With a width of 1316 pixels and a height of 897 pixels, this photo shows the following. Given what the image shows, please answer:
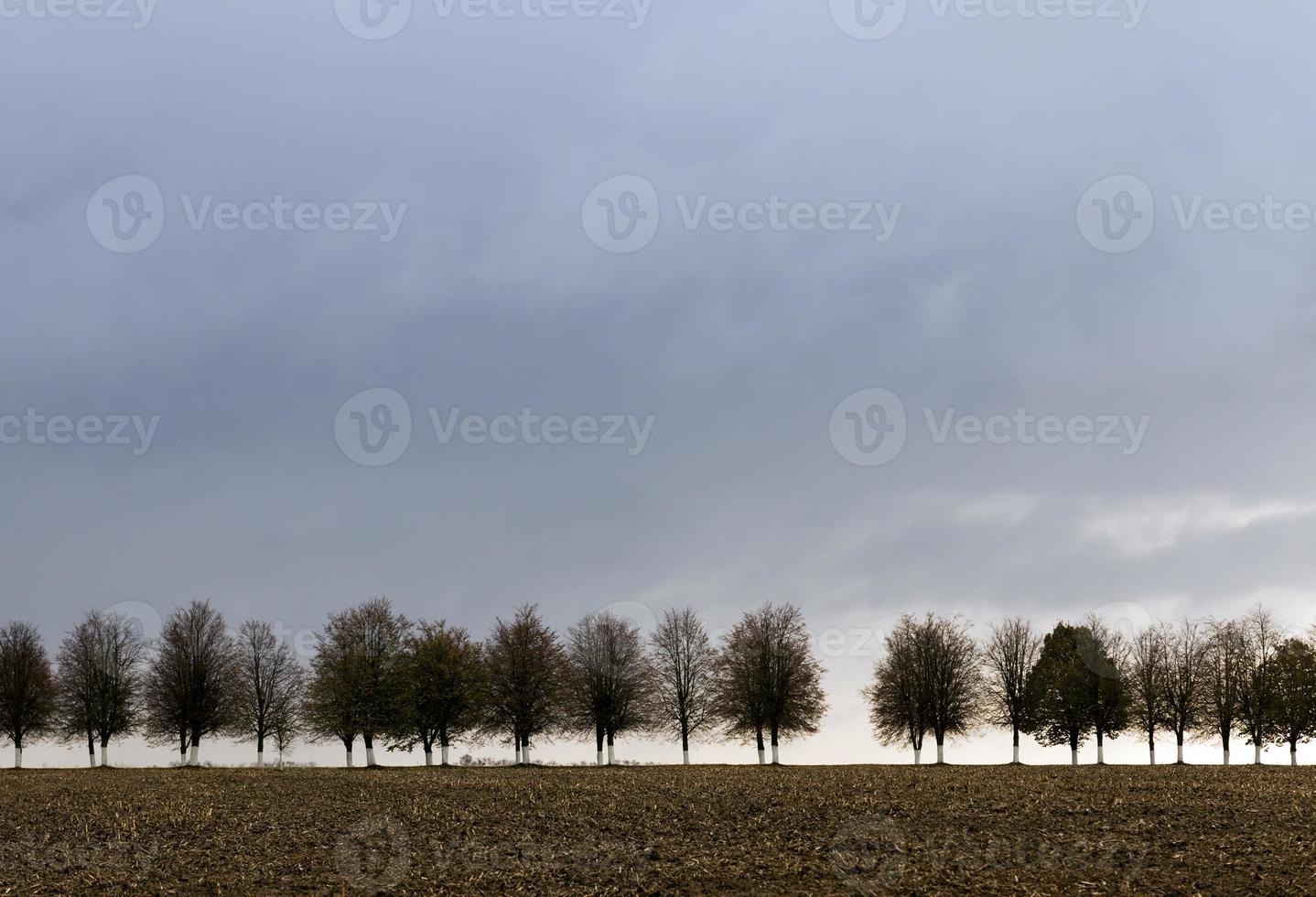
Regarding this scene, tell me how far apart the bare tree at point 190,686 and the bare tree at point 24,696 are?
7468 mm

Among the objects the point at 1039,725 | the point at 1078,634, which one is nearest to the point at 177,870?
the point at 1039,725

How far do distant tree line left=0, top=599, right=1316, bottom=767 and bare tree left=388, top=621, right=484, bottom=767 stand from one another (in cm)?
12

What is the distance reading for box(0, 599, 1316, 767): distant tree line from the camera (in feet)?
211

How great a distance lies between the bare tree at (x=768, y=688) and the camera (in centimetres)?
6588

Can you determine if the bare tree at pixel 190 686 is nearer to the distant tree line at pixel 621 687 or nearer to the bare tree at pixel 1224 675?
the distant tree line at pixel 621 687

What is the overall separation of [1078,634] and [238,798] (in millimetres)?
52770

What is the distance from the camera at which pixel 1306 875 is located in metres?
22.3

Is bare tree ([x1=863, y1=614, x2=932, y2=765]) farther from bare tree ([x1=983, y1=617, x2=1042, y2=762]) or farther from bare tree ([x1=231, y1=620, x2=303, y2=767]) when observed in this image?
bare tree ([x1=231, y1=620, x2=303, y2=767])

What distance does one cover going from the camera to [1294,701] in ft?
209

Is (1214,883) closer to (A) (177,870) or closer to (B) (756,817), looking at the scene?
(B) (756,817)
